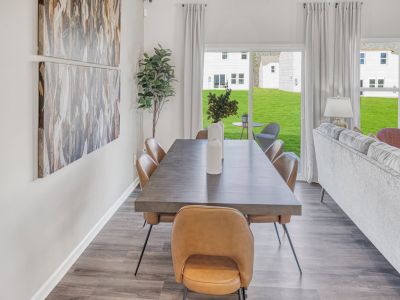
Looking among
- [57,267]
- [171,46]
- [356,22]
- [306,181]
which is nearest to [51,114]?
[57,267]

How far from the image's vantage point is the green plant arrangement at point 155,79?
17.2ft

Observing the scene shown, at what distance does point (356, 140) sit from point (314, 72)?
98.4 inches

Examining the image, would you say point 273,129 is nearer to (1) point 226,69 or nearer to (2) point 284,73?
→ (2) point 284,73

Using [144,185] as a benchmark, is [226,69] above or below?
above

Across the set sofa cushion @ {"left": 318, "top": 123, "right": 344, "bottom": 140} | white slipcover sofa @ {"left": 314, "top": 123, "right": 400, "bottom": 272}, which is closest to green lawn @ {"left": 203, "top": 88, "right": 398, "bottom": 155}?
sofa cushion @ {"left": 318, "top": 123, "right": 344, "bottom": 140}

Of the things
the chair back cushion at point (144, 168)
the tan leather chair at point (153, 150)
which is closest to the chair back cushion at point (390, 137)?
the tan leather chair at point (153, 150)

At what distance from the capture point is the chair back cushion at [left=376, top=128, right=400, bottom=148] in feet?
17.1

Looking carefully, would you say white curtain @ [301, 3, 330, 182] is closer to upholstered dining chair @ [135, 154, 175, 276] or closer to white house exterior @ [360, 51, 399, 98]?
white house exterior @ [360, 51, 399, 98]

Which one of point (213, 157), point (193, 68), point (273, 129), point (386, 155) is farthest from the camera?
point (273, 129)

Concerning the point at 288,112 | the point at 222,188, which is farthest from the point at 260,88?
the point at 222,188

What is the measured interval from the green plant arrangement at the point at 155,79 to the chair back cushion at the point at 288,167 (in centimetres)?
257

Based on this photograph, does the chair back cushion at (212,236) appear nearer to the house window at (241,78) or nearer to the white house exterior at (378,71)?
the house window at (241,78)

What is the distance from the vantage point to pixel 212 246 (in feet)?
6.12

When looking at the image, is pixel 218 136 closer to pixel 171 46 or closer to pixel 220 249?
pixel 220 249
